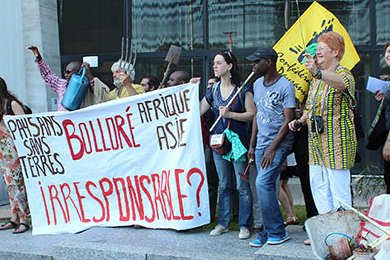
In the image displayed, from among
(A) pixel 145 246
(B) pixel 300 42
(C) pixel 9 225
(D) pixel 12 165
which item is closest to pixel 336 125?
(B) pixel 300 42

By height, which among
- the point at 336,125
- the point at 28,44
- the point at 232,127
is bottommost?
the point at 232,127

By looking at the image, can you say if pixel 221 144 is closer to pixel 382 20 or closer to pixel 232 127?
pixel 232 127

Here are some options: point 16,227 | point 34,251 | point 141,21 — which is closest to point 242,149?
point 34,251

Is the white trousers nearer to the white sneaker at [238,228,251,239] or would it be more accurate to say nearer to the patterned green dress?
the patterned green dress

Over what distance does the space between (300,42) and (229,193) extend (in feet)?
5.65

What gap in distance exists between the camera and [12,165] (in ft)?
22.8

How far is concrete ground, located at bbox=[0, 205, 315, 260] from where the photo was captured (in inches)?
206

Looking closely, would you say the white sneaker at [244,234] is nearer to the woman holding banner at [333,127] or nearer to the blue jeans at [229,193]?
the blue jeans at [229,193]

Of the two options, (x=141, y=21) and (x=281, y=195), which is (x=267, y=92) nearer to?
(x=281, y=195)

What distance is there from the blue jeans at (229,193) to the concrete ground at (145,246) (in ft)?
0.58

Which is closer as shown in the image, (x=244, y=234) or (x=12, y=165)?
(x=244, y=234)

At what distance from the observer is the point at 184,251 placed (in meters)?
5.44

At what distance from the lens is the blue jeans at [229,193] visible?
5.86 meters

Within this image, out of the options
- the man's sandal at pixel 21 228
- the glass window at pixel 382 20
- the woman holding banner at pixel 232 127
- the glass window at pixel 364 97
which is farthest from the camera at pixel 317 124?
the glass window at pixel 382 20
